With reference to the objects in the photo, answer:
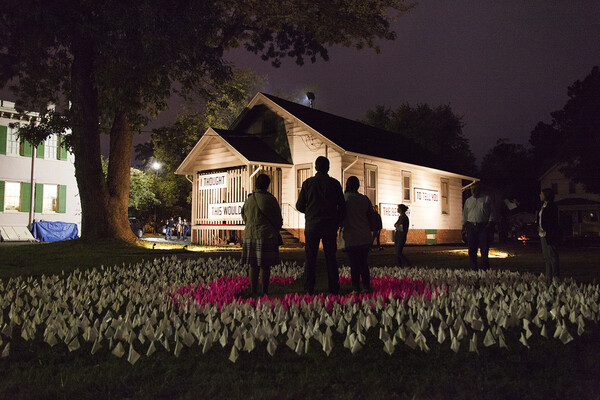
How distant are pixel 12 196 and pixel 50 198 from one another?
2.02m

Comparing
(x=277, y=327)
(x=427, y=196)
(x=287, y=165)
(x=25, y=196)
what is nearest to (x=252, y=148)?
(x=287, y=165)

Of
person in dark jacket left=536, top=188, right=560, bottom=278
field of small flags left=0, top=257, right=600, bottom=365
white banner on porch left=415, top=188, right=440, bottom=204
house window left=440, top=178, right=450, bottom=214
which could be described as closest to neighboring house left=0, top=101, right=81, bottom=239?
white banner on porch left=415, top=188, right=440, bottom=204

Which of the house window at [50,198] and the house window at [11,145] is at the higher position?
the house window at [11,145]

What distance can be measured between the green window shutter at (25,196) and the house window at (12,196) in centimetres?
17

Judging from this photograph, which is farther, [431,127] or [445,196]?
[431,127]

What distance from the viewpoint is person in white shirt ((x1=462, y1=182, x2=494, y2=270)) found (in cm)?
988

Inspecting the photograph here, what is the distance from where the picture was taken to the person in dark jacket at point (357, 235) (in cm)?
698

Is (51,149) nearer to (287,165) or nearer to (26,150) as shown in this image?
(26,150)

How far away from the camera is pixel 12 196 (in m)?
27.6

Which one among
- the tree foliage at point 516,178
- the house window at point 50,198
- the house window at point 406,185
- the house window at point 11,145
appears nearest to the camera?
the house window at point 406,185

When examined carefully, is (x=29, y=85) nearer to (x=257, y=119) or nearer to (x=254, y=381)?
(x=257, y=119)

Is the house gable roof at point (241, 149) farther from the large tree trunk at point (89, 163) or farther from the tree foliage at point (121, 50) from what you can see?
the large tree trunk at point (89, 163)

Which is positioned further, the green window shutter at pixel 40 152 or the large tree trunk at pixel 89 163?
the green window shutter at pixel 40 152

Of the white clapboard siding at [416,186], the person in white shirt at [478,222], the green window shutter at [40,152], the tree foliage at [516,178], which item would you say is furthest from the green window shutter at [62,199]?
the tree foliage at [516,178]
